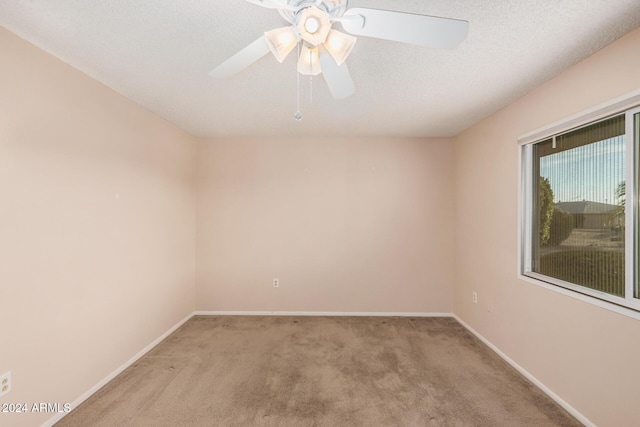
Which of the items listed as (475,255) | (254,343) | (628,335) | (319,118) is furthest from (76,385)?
(475,255)

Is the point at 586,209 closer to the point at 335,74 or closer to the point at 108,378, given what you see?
the point at 335,74

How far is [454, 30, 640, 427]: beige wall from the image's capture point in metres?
1.62

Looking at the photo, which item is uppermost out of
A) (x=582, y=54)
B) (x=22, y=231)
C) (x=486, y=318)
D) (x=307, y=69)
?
(x=582, y=54)

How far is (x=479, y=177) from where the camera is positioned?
A: 3100mm

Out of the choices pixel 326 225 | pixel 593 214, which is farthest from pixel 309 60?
pixel 326 225

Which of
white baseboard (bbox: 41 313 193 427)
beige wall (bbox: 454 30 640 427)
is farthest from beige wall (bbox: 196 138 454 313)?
white baseboard (bbox: 41 313 193 427)

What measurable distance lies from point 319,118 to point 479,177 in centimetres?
183

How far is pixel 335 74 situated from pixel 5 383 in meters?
2.40

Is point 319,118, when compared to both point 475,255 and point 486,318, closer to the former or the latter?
point 475,255

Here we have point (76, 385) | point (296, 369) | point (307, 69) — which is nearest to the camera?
point (307, 69)

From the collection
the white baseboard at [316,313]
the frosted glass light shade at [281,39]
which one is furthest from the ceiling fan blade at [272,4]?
the white baseboard at [316,313]

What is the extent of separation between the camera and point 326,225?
375cm

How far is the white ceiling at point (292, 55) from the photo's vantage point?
138 cm

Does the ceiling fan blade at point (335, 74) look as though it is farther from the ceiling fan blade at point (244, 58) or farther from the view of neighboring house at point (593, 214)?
the view of neighboring house at point (593, 214)
